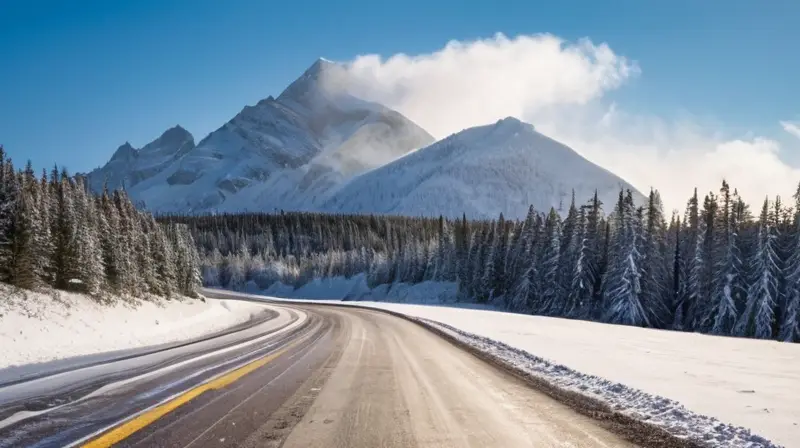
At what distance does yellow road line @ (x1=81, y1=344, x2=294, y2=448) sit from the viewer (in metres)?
4.18

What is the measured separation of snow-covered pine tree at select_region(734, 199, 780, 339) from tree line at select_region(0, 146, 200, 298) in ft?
151

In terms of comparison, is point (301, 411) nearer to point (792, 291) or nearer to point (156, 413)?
point (156, 413)

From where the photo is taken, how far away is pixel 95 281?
21734 millimetres

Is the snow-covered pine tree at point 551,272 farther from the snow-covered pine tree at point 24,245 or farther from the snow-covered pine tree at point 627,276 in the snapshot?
the snow-covered pine tree at point 24,245

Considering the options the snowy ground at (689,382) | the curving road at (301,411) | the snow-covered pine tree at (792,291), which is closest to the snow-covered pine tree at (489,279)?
the snow-covered pine tree at (792,291)

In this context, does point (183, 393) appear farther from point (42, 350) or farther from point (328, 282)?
point (328, 282)

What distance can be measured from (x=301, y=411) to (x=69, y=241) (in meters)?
22.0

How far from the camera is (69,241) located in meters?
22.4

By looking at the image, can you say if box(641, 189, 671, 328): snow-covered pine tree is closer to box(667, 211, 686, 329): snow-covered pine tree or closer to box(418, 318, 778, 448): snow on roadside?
box(667, 211, 686, 329): snow-covered pine tree

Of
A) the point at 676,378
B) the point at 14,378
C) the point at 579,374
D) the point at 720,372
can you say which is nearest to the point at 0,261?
the point at 14,378

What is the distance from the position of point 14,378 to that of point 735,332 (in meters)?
48.2

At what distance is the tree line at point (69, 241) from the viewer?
61.4 feet

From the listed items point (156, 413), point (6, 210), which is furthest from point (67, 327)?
point (156, 413)

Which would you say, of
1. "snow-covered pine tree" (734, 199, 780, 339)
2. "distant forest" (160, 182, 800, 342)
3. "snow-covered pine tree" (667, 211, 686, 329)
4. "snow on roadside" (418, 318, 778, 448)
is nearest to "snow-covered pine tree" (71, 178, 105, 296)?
"snow on roadside" (418, 318, 778, 448)
